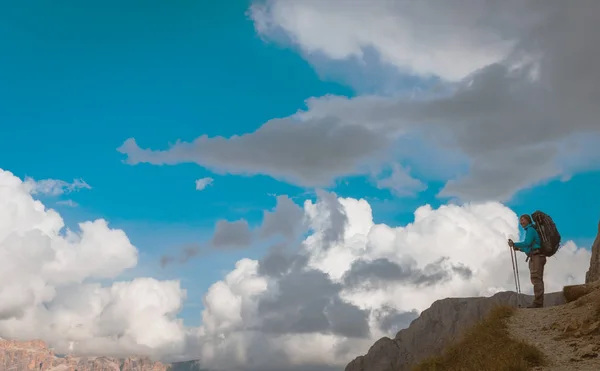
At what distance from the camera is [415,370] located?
2039 cm

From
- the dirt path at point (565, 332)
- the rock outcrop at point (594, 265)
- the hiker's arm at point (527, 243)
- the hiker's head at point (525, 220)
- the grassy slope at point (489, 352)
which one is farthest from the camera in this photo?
the rock outcrop at point (594, 265)

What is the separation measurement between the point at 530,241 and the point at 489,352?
7695mm

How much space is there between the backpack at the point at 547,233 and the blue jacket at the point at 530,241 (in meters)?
0.23

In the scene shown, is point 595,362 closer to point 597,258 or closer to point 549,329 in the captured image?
point 549,329

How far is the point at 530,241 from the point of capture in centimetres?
2377

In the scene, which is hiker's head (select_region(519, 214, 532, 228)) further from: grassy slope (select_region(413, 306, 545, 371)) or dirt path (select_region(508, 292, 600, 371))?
grassy slope (select_region(413, 306, 545, 371))

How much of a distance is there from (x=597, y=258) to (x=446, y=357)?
12.4m

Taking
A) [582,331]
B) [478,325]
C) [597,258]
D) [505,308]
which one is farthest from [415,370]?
[597,258]

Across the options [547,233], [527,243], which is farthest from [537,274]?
[547,233]

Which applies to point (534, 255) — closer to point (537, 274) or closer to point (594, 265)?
point (537, 274)

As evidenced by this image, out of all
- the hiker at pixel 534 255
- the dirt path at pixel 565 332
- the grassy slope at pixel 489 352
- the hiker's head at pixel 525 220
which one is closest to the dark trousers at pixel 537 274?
the hiker at pixel 534 255

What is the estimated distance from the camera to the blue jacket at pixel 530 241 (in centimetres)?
2370

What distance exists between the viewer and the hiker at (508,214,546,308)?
23.7 metres

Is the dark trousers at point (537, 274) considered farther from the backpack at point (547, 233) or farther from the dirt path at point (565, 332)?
the dirt path at point (565, 332)
